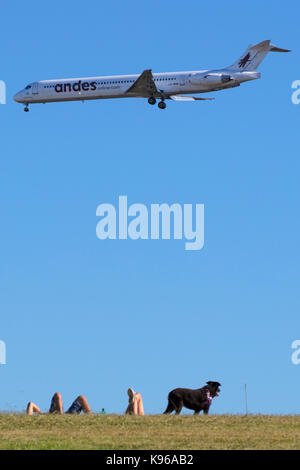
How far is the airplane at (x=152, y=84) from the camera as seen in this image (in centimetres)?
6262

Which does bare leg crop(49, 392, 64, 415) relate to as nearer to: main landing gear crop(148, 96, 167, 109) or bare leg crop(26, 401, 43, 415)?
bare leg crop(26, 401, 43, 415)

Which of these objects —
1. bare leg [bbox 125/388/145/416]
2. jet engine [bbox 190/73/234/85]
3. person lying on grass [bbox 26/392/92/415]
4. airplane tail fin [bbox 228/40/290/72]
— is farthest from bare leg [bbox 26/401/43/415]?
airplane tail fin [bbox 228/40/290/72]

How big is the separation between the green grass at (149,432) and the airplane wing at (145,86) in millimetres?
39166

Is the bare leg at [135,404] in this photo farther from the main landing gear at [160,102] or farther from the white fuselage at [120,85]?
the white fuselage at [120,85]

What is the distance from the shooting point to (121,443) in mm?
18281

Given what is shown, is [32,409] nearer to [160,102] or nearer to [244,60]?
[160,102]

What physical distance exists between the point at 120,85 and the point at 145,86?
300cm

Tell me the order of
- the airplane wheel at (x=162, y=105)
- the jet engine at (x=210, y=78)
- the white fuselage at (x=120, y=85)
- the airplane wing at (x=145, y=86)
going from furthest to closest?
the white fuselage at (x=120, y=85), the jet engine at (x=210, y=78), the airplane wheel at (x=162, y=105), the airplane wing at (x=145, y=86)

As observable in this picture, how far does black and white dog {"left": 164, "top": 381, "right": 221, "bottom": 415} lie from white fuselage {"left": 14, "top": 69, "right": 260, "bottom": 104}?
39.8 metres

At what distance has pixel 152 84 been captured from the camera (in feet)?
204

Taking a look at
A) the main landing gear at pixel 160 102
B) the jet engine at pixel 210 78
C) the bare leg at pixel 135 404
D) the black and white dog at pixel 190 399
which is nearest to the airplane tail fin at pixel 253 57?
the jet engine at pixel 210 78

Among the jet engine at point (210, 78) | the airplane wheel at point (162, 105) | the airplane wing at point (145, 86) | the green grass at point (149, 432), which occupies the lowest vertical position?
the green grass at point (149, 432)

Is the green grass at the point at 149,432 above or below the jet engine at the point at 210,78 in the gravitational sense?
below

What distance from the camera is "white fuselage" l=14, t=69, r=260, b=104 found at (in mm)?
62844
